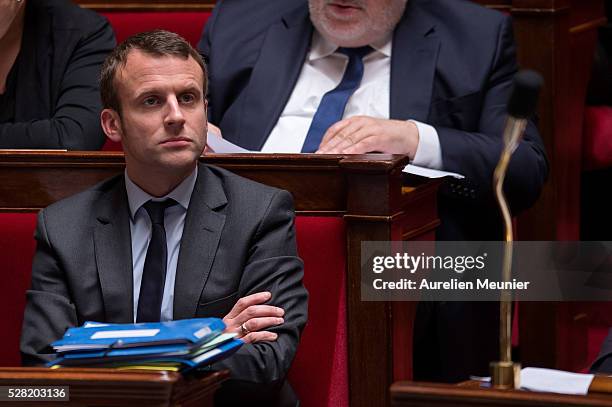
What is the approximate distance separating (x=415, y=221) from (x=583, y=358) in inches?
41.1

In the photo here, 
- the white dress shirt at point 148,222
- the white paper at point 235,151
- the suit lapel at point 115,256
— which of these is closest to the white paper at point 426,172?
the white paper at point 235,151

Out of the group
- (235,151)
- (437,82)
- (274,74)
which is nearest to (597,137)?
(437,82)

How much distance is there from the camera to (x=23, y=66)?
9.82ft

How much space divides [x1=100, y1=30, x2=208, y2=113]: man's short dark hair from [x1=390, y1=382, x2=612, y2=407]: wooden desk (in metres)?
0.88

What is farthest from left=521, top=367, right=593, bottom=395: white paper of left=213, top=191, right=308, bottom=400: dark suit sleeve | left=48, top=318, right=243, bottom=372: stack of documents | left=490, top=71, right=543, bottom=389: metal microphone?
left=213, top=191, right=308, bottom=400: dark suit sleeve

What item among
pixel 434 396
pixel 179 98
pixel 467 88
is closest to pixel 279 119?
pixel 467 88

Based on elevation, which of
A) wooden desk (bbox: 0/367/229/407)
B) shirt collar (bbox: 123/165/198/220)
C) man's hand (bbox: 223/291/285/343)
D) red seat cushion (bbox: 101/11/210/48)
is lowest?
wooden desk (bbox: 0/367/229/407)

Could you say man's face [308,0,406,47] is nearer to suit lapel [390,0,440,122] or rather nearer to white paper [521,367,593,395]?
suit lapel [390,0,440,122]

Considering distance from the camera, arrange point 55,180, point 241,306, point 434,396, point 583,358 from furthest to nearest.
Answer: point 583,358
point 55,180
point 241,306
point 434,396

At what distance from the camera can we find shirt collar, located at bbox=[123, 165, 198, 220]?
7.36ft

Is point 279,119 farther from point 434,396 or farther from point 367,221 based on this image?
point 434,396

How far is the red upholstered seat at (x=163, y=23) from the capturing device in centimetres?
353

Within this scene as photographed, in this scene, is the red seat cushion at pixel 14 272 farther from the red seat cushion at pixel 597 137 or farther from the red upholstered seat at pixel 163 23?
the red seat cushion at pixel 597 137

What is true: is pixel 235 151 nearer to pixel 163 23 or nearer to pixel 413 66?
pixel 413 66
